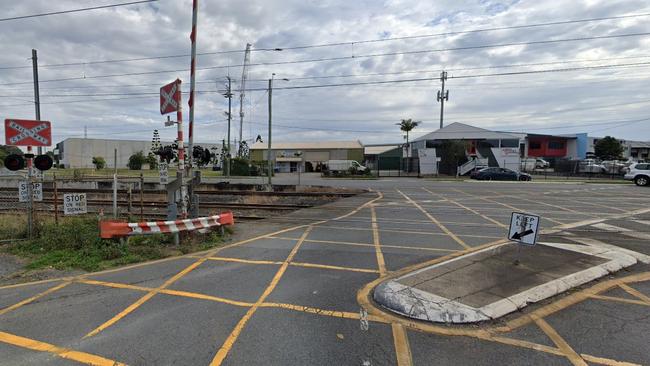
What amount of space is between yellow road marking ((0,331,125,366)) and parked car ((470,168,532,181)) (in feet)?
129

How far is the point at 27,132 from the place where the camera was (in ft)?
28.2

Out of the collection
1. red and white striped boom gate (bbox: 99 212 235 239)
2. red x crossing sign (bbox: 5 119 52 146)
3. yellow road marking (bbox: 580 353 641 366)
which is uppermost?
red x crossing sign (bbox: 5 119 52 146)

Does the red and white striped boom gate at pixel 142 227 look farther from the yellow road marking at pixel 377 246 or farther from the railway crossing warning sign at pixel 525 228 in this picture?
the railway crossing warning sign at pixel 525 228

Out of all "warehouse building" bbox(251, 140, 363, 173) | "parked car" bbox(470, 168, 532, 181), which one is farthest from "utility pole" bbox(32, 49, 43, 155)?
"warehouse building" bbox(251, 140, 363, 173)

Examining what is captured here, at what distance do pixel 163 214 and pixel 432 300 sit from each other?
13.0 m

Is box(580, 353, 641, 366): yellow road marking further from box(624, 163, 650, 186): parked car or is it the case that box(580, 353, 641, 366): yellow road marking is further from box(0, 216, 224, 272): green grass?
box(624, 163, 650, 186): parked car

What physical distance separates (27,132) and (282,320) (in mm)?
8474

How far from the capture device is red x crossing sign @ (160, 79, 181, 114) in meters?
8.04

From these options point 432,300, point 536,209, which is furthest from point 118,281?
point 536,209

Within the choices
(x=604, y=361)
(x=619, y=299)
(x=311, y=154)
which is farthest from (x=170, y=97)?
(x=311, y=154)

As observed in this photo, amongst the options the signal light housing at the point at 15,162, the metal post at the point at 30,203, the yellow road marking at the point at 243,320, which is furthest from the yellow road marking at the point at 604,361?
the signal light housing at the point at 15,162

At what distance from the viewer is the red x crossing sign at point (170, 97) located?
8.04 metres

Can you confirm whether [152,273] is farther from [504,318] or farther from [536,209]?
[536,209]

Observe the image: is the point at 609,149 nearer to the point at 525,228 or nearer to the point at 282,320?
the point at 525,228
